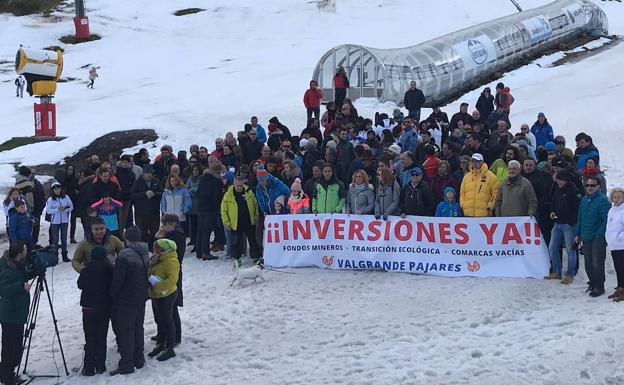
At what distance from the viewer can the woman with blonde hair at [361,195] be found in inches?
489

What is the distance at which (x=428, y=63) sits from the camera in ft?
87.5

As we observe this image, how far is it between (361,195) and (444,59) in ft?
52.2

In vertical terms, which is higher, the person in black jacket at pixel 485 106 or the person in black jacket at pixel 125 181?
the person in black jacket at pixel 485 106

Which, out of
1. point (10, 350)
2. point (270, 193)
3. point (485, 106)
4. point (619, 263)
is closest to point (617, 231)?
point (619, 263)

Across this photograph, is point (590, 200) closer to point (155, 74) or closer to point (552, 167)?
point (552, 167)

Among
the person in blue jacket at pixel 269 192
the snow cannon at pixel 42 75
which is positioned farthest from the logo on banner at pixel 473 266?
the snow cannon at pixel 42 75

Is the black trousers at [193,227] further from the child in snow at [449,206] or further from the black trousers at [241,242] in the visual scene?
the child in snow at [449,206]

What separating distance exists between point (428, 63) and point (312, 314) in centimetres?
1724

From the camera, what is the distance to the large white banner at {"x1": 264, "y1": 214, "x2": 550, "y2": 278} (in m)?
11.5

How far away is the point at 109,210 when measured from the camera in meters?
13.7

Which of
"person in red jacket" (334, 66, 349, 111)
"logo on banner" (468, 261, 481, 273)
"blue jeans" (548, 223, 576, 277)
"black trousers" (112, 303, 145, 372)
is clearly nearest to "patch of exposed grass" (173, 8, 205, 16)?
"person in red jacket" (334, 66, 349, 111)

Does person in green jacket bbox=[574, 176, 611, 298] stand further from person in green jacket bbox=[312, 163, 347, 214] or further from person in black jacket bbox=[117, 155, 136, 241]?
person in black jacket bbox=[117, 155, 136, 241]

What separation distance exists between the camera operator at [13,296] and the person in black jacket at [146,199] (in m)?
5.40

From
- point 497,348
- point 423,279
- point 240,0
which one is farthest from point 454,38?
point 240,0
